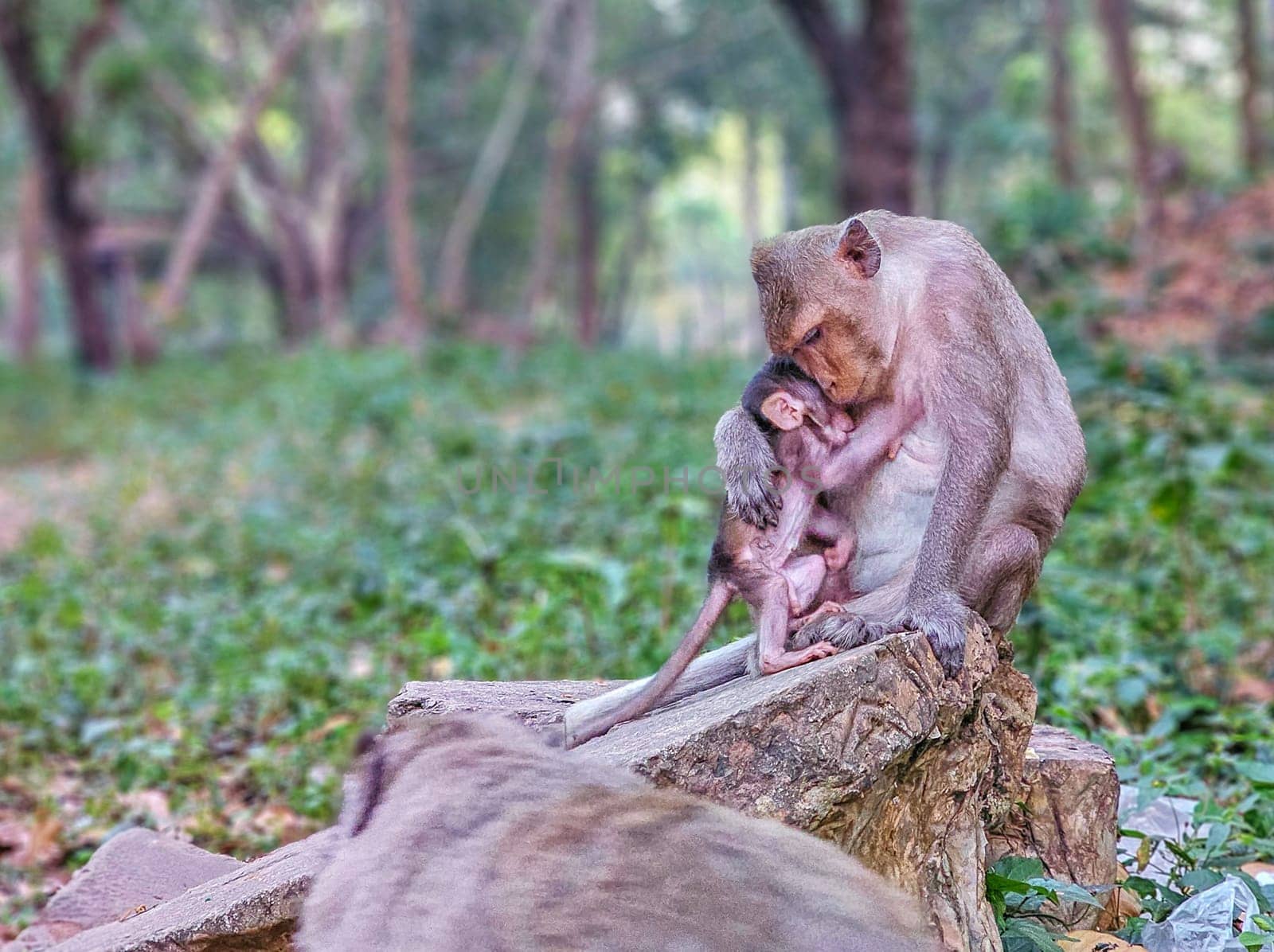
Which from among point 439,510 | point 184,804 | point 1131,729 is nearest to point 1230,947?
point 1131,729

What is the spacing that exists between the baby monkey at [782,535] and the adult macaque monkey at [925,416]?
0.05 metres

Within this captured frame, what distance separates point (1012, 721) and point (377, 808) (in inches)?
56.3

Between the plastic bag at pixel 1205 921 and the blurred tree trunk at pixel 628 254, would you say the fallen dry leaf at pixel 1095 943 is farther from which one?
the blurred tree trunk at pixel 628 254

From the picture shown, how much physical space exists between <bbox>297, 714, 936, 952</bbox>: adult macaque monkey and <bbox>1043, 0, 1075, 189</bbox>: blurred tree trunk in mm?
16110

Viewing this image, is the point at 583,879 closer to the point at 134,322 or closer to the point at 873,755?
the point at 873,755

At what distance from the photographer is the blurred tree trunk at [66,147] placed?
1625 cm

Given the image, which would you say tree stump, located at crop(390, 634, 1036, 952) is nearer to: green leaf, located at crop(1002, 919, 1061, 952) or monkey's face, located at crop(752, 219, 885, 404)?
green leaf, located at crop(1002, 919, 1061, 952)

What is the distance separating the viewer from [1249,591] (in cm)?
602

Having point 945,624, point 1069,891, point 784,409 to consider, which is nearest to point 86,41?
point 784,409

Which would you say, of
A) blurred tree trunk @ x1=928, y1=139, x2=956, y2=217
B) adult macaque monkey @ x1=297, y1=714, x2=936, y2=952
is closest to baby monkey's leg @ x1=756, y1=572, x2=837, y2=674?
adult macaque monkey @ x1=297, y1=714, x2=936, y2=952

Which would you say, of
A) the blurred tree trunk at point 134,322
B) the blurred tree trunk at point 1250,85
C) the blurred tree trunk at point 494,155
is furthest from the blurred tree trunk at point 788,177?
the blurred tree trunk at point 134,322

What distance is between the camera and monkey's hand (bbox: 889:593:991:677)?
288 cm

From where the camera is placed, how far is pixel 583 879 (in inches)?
101

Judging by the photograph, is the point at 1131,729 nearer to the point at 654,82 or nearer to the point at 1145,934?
the point at 1145,934
